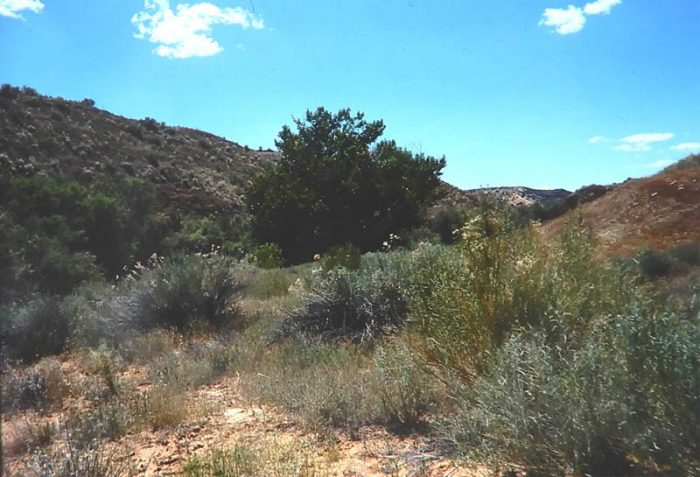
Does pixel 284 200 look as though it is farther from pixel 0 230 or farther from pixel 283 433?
pixel 283 433

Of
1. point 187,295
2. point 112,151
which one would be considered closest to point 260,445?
point 187,295

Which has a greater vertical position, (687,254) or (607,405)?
(687,254)

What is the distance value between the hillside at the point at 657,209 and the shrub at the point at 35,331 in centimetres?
1768

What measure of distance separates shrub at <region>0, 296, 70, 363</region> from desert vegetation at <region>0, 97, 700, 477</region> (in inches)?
1.0

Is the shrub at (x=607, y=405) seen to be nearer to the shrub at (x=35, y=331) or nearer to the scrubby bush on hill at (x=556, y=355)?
the scrubby bush on hill at (x=556, y=355)

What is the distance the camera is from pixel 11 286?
12.2 m

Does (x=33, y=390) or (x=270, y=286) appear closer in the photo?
(x=33, y=390)

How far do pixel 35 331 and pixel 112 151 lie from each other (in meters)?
29.3

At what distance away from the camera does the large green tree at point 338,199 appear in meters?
26.4

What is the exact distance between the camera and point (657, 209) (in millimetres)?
26109

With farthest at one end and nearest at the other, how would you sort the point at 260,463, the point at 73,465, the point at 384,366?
the point at 384,366 < the point at 260,463 < the point at 73,465

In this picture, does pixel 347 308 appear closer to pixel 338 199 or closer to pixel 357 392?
pixel 357 392

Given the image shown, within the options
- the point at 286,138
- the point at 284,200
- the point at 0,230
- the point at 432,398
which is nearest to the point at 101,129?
the point at 286,138

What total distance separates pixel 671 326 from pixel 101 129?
39.9m
